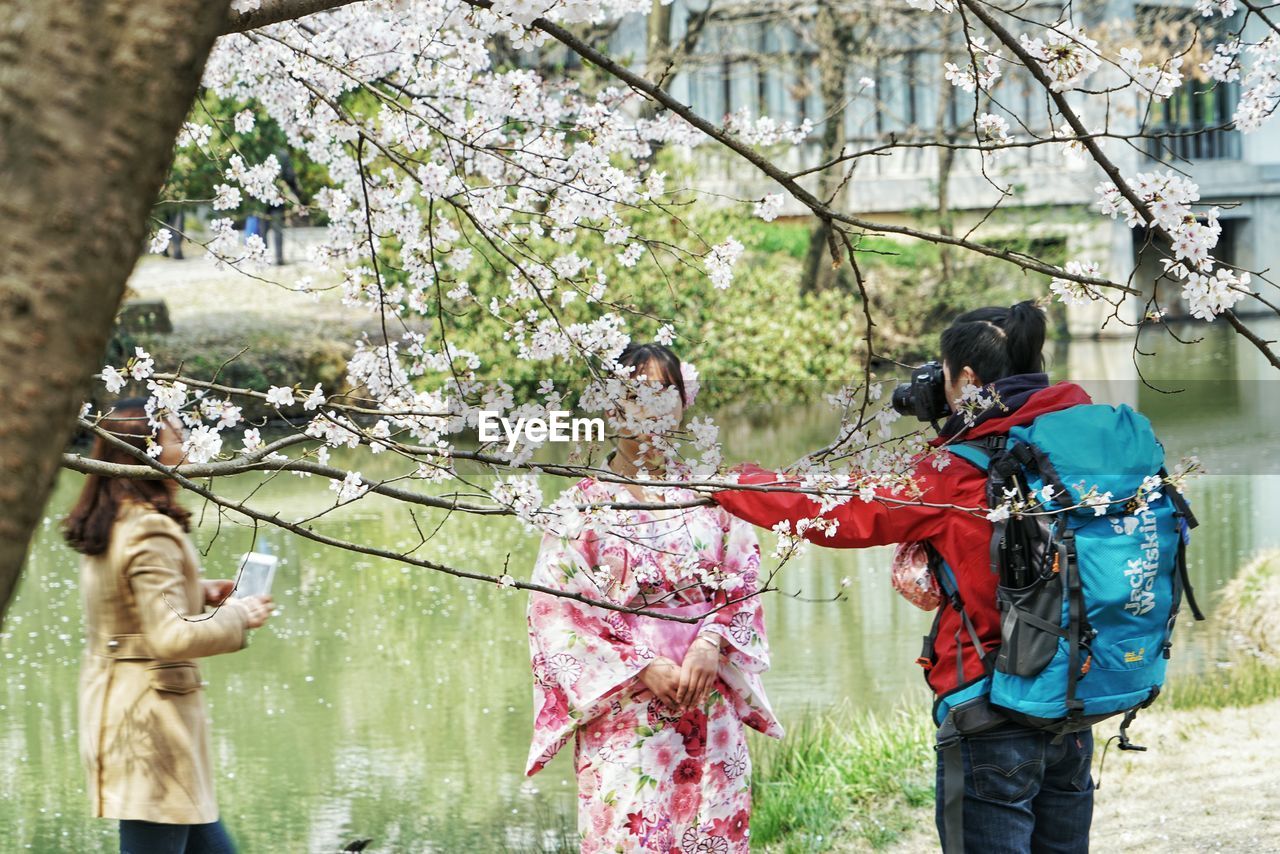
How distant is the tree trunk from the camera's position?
32.6 inches

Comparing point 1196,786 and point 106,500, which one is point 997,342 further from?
point 1196,786

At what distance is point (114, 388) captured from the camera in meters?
2.68

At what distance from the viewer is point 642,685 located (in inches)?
104

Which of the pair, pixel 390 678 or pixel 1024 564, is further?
pixel 390 678

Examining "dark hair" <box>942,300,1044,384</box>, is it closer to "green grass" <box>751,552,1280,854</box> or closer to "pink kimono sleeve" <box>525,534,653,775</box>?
"pink kimono sleeve" <box>525,534,653,775</box>

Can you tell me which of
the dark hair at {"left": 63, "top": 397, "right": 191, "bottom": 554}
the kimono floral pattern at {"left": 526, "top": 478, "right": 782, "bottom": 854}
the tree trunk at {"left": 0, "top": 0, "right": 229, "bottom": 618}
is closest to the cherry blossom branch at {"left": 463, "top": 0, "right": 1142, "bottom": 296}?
the kimono floral pattern at {"left": 526, "top": 478, "right": 782, "bottom": 854}

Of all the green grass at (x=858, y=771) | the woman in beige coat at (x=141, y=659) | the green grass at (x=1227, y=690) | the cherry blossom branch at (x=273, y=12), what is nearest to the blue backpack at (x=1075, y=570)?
→ the cherry blossom branch at (x=273, y=12)

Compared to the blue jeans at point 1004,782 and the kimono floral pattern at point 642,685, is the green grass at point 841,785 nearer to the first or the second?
the kimono floral pattern at point 642,685

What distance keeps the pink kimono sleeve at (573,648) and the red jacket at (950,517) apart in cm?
46

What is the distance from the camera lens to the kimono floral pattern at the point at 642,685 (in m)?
2.61

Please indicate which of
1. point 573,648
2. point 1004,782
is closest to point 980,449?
point 1004,782

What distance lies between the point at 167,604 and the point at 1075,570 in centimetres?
155

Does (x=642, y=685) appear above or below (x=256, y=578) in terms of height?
below

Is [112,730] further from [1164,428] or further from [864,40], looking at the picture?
[864,40]
